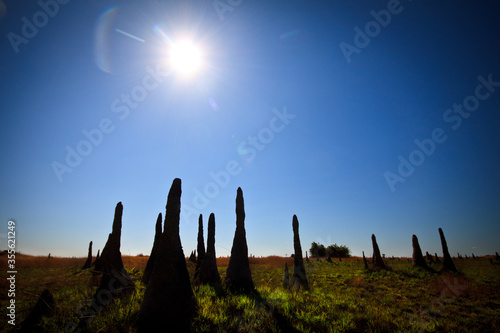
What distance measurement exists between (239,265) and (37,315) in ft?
29.6

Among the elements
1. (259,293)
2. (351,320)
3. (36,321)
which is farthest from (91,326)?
(351,320)

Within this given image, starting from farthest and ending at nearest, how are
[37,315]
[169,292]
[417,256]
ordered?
[417,256], [37,315], [169,292]

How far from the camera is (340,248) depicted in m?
65.4

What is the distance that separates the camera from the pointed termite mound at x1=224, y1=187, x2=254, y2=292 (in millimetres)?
12609


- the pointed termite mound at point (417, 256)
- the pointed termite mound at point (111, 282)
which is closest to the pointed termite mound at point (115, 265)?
the pointed termite mound at point (111, 282)

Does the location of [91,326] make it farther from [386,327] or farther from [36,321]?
[386,327]

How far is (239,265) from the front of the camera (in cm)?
1326

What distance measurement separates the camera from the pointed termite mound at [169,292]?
22.6ft

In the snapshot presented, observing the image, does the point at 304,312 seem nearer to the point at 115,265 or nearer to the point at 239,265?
the point at 239,265

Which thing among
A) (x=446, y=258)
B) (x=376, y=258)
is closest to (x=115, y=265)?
(x=376, y=258)

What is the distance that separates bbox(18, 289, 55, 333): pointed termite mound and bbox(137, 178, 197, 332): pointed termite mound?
403 centimetres

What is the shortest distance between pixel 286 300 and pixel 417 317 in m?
6.78

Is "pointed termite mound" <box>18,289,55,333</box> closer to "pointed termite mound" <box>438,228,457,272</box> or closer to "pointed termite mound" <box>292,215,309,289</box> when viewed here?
"pointed termite mound" <box>292,215,309,289</box>

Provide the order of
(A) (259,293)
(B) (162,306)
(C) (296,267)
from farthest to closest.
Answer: (C) (296,267) → (A) (259,293) → (B) (162,306)
